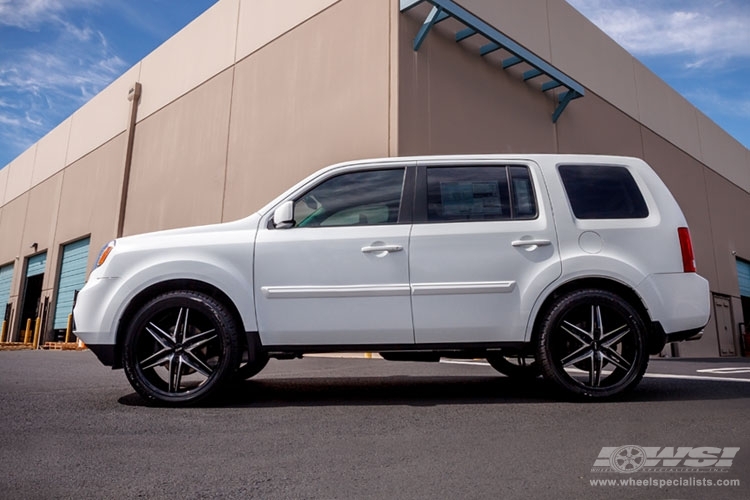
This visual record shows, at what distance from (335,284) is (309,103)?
11.0 metres

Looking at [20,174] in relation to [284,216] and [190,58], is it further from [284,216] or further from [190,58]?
[284,216]

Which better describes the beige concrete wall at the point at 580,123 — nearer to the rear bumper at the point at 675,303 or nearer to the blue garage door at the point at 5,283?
the rear bumper at the point at 675,303

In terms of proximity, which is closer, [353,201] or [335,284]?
[335,284]

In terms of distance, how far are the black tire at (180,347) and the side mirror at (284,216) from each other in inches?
28.1

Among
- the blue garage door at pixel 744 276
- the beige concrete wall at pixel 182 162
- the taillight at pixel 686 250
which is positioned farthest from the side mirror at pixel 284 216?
the blue garage door at pixel 744 276

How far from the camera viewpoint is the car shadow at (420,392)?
159 inches

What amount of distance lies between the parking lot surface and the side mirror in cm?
129

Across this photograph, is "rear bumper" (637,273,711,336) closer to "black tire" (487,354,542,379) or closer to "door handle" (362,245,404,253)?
"black tire" (487,354,542,379)

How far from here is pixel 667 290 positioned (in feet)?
13.0

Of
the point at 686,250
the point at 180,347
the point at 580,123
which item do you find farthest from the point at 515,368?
the point at 580,123

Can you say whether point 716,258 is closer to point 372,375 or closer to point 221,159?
point 221,159

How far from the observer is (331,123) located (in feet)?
43.9

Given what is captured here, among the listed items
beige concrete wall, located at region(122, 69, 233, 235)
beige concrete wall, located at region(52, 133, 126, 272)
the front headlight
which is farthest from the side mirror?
beige concrete wall, located at region(52, 133, 126, 272)

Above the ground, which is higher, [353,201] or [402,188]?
[402,188]
